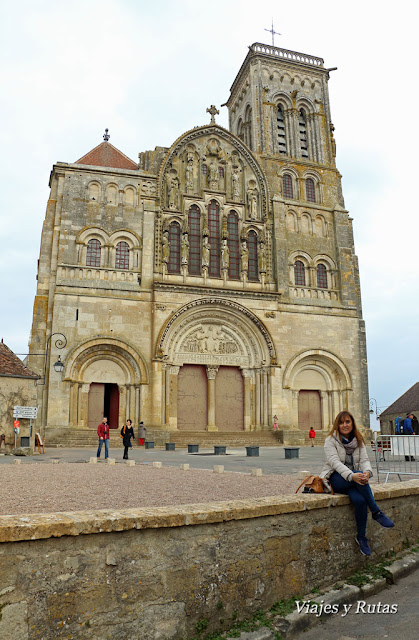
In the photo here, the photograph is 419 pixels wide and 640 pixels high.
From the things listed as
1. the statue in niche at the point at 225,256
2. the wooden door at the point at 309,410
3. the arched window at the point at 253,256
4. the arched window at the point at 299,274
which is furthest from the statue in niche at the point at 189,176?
the wooden door at the point at 309,410

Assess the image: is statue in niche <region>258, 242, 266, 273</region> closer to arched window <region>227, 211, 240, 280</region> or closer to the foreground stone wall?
arched window <region>227, 211, 240, 280</region>

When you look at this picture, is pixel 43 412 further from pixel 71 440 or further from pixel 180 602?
pixel 180 602

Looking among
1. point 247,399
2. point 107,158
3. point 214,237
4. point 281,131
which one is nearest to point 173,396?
point 247,399

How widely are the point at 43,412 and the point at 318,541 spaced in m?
22.2

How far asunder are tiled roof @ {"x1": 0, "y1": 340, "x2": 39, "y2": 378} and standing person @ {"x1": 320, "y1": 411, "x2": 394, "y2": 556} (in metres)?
16.8

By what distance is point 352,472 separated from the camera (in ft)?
18.0

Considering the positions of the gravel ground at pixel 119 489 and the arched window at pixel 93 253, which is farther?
the arched window at pixel 93 253

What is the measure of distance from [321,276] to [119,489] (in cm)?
2599

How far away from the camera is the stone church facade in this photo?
87.2 ft

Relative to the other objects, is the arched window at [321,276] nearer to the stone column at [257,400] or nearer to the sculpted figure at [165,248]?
the stone column at [257,400]

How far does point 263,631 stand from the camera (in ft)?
13.4

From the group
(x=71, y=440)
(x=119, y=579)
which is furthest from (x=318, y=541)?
(x=71, y=440)

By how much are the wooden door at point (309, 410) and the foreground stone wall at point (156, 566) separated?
83.7ft

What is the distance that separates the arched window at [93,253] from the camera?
2780cm
